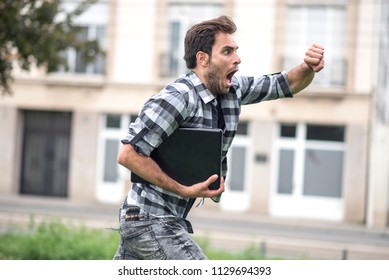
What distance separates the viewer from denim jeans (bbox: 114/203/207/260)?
3.29 m

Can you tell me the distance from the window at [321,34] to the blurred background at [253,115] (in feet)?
0.09

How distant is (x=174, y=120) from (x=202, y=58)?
11.9 inches

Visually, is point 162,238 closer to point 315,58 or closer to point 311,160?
Answer: point 315,58

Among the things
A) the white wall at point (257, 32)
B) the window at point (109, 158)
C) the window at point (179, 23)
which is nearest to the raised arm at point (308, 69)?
the white wall at point (257, 32)

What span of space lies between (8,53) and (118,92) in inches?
577

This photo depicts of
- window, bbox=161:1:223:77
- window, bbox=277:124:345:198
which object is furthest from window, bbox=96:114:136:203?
window, bbox=277:124:345:198

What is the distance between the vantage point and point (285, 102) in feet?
79.8

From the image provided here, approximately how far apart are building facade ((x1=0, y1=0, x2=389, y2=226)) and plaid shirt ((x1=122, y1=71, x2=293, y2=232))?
67.6 feet

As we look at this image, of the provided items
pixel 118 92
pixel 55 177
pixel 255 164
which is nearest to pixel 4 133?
pixel 55 177

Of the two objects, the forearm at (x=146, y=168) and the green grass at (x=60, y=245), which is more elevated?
the forearm at (x=146, y=168)

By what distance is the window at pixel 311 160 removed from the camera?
24219 mm

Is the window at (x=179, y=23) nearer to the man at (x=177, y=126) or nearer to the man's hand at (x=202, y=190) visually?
the man at (x=177, y=126)

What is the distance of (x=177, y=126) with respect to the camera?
3217 mm

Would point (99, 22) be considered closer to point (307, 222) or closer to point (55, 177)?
point (55, 177)
